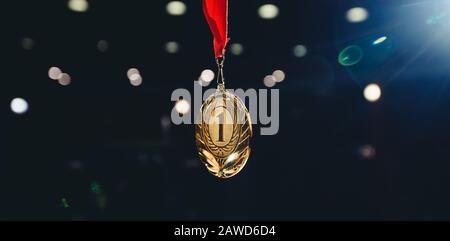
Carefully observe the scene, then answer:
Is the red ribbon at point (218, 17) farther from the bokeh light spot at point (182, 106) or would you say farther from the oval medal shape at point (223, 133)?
the bokeh light spot at point (182, 106)

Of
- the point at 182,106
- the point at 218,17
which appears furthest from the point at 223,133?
the point at 182,106

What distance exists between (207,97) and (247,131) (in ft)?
0.45

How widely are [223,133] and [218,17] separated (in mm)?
290

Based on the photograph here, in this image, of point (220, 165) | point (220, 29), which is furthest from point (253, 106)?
point (220, 29)

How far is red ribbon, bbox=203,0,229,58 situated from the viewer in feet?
3.25

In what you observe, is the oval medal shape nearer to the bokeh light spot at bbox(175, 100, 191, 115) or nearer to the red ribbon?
the red ribbon

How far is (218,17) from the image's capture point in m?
1.00

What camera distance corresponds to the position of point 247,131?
1.16 metres

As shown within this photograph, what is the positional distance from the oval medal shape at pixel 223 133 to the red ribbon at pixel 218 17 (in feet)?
0.56

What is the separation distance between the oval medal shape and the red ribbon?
0.17m

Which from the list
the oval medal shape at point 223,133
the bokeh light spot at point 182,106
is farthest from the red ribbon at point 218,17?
the bokeh light spot at point 182,106

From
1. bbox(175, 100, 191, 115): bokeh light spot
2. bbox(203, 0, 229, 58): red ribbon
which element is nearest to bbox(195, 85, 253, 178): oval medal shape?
bbox(203, 0, 229, 58): red ribbon

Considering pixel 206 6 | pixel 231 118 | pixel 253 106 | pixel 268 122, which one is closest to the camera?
pixel 206 6

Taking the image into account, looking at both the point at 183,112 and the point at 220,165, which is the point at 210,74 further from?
the point at 220,165
